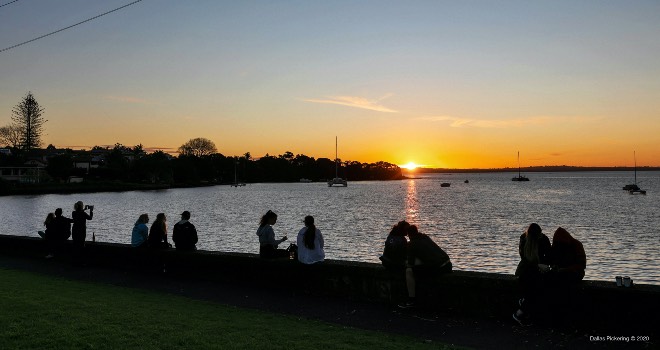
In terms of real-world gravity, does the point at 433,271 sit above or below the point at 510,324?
above

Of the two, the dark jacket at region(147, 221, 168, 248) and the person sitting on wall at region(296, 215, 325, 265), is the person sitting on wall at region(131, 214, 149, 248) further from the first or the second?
the person sitting on wall at region(296, 215, 325, 265)

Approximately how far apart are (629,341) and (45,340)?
28.2 ft

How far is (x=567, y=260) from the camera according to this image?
9.38m

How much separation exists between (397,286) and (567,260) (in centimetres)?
334

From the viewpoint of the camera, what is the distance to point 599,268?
31.1 meters

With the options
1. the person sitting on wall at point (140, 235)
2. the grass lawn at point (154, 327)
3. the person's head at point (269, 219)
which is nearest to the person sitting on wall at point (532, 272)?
the grass lawn at point (154, 327)

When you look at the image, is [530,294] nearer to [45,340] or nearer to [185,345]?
[185,345]

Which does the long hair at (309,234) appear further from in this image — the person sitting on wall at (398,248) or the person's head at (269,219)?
the person sitting on wall at (398,248)

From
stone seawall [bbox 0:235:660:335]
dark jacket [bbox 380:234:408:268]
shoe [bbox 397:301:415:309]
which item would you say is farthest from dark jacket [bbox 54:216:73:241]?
shoe [bbox 397:301:415:309]

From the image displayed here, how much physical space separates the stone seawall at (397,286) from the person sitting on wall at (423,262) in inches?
7.6

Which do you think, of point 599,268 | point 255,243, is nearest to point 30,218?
point 255,243

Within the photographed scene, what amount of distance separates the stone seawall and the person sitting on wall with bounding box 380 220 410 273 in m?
0.22

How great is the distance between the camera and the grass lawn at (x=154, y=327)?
771 cm

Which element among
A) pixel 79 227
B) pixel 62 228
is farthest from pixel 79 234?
pixel 62 228
